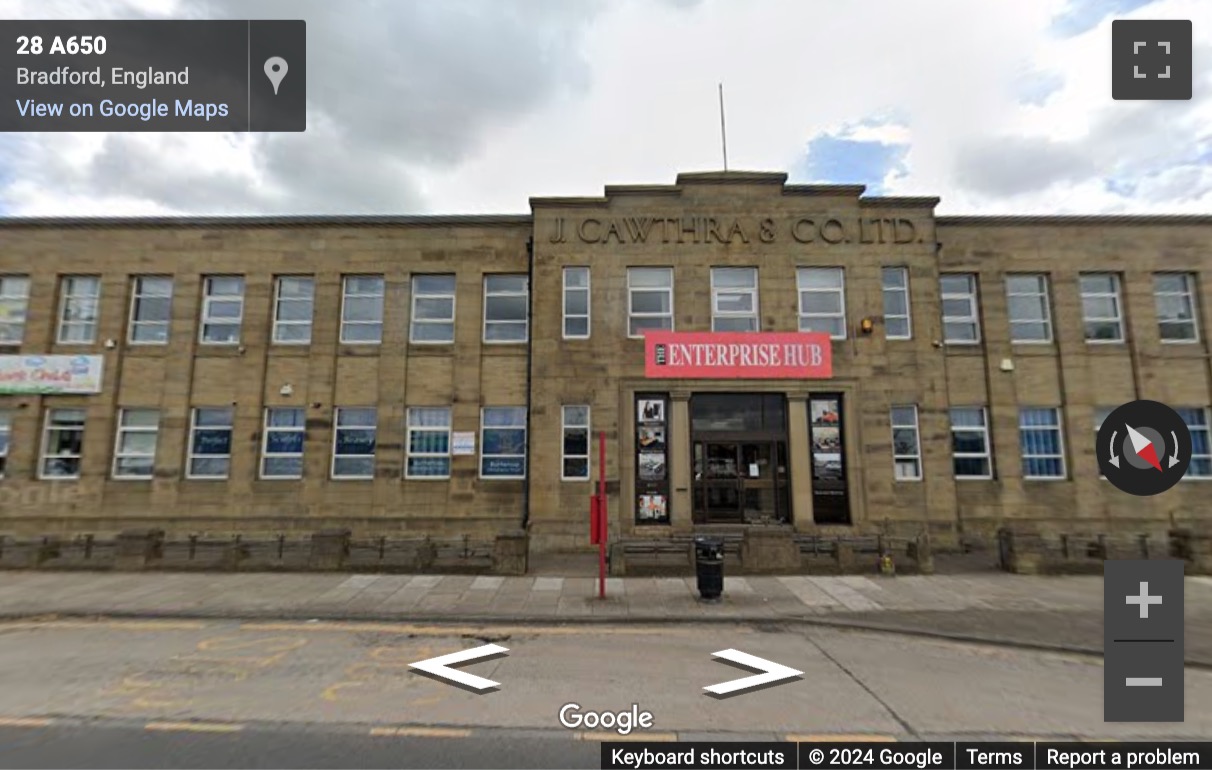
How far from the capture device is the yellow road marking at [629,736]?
17.9ft

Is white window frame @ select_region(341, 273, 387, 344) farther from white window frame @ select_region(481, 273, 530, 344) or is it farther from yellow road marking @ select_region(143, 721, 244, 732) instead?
yellow road marking @ select_region(143, 721, 244, 732)

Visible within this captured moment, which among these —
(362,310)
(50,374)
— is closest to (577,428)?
(362,310)

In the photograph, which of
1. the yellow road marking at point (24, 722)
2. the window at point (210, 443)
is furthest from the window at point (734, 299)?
the yellow road marking at point (24, 722)

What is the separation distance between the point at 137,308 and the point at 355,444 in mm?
8667

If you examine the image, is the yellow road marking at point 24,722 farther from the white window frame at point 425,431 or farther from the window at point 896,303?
the window at point 896,303

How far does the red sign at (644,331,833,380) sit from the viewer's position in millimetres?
17281

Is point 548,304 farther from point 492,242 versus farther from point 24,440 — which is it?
point 24,440

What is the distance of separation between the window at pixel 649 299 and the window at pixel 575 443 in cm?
288

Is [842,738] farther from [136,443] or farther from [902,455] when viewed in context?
[136,443]

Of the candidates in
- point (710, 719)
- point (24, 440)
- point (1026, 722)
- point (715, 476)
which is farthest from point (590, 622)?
point (24, 440)

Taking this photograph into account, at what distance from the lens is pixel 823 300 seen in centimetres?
1797

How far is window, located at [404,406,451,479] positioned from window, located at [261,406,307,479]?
326 cm

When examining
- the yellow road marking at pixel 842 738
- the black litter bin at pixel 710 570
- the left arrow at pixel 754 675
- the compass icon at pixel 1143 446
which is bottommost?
the left arrow at pixel 754 675

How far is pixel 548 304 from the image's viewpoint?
1775 centimetres
